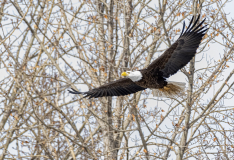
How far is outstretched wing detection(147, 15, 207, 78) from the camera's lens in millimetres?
6031

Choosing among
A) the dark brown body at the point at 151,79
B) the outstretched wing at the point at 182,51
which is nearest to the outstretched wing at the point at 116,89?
the dark brown body at the point at 151,79

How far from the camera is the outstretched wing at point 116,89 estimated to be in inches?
278

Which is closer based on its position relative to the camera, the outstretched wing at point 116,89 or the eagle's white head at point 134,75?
the eagle's white head at point 134,75

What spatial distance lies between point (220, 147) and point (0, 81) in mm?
5807

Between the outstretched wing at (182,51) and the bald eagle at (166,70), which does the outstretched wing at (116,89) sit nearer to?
the bald eagle at (166,70)

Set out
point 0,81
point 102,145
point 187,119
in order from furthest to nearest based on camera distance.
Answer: point 0,81 < point 102,145 < point 187,119

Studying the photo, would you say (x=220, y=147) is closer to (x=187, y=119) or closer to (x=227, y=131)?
(x=227, y=131)

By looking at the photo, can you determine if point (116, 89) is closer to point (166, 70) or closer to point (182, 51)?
point (166, 70)

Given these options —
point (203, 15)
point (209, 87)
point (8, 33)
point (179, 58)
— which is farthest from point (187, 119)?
point (8, 33)

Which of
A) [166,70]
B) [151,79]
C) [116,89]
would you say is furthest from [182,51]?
[116,89]

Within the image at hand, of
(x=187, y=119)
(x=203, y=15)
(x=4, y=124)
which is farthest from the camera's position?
(x=4, y=124)

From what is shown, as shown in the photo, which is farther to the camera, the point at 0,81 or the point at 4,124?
the point at 4,124

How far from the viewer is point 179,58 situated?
6.20 meters

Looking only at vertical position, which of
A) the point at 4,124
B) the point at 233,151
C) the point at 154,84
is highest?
the point at 4,124
